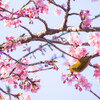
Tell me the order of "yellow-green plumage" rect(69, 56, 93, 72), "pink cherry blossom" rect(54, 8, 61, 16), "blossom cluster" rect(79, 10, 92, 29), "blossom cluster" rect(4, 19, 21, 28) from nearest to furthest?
"yellow-green plumage" rect(69, 56, 93, 72) → "blossom cluster" rect(79, 10, 92, 29) → "blossom cluster" rect(4, 19, 21, 28) → "pink cherry blossom" rect(54, 8, 61, 16)

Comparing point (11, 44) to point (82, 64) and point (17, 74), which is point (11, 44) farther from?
point (82, 64)

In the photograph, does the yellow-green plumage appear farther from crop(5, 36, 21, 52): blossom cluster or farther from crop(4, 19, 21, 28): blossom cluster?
crop(4, 19, 21, 28): blossom cluster

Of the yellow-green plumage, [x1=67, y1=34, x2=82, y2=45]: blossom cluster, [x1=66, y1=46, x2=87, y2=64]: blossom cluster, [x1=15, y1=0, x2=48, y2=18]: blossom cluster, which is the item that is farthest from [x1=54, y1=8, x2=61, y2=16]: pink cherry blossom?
the yellow-green plumage

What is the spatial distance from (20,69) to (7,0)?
270 centimetres

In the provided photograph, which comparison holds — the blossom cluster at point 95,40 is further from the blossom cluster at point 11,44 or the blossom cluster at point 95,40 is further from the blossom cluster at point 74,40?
the blossom cluster at point 11,44

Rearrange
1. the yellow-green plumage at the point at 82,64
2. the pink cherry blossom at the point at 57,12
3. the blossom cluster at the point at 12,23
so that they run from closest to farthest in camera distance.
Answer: the yellow-green plumage at the point at 82,64 → the blossom cluster at the point at 12,23 → the pink cherry blossom at the point at 57,12

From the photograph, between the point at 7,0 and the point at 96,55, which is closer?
the point at 96,55

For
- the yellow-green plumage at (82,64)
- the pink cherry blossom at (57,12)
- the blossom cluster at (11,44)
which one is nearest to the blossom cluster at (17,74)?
the blossom cluster at (11,44)

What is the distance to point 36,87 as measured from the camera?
14.0 feet

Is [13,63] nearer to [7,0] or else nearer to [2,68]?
[2,68]

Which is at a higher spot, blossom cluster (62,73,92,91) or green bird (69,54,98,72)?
green bird (69,54,98,72)

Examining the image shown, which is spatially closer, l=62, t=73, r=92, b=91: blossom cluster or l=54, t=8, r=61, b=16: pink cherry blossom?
l=62, t=73, r=92, b=91: blossom cluster

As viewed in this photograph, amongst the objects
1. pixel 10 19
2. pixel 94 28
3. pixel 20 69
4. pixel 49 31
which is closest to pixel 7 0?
pixel 10 19

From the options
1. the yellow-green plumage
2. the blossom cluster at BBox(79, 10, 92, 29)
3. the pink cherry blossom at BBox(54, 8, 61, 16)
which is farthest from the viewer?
the pink cherry blossom at BBox(54, 8, 61, 16)
